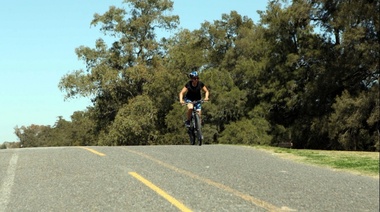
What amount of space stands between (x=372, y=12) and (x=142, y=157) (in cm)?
2151

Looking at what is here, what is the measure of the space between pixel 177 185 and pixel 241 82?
44.1 metres

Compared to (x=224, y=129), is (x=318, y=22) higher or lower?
higher

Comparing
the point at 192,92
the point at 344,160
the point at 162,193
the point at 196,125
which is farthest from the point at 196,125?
the point at 162,193

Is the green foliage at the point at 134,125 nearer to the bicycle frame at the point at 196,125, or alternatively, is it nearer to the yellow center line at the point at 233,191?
the bicycle frame at the point at 196,125

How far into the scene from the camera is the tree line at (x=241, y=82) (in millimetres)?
33062

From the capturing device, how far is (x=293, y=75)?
4078 cm

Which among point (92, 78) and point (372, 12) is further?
point (92, 78)

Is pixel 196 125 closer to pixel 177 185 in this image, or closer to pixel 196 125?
pixel 196 125

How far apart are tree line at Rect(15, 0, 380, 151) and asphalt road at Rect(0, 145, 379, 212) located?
22022 mm

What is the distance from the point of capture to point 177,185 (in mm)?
7844

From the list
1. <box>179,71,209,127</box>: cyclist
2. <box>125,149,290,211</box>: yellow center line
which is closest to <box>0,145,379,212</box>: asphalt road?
<box>125,149,290,211</box>: yellow center line

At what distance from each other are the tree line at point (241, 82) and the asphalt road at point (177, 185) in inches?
867

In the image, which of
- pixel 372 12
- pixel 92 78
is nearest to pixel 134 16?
pixel 92 78

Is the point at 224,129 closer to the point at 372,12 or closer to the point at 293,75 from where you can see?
the point at 293,75
